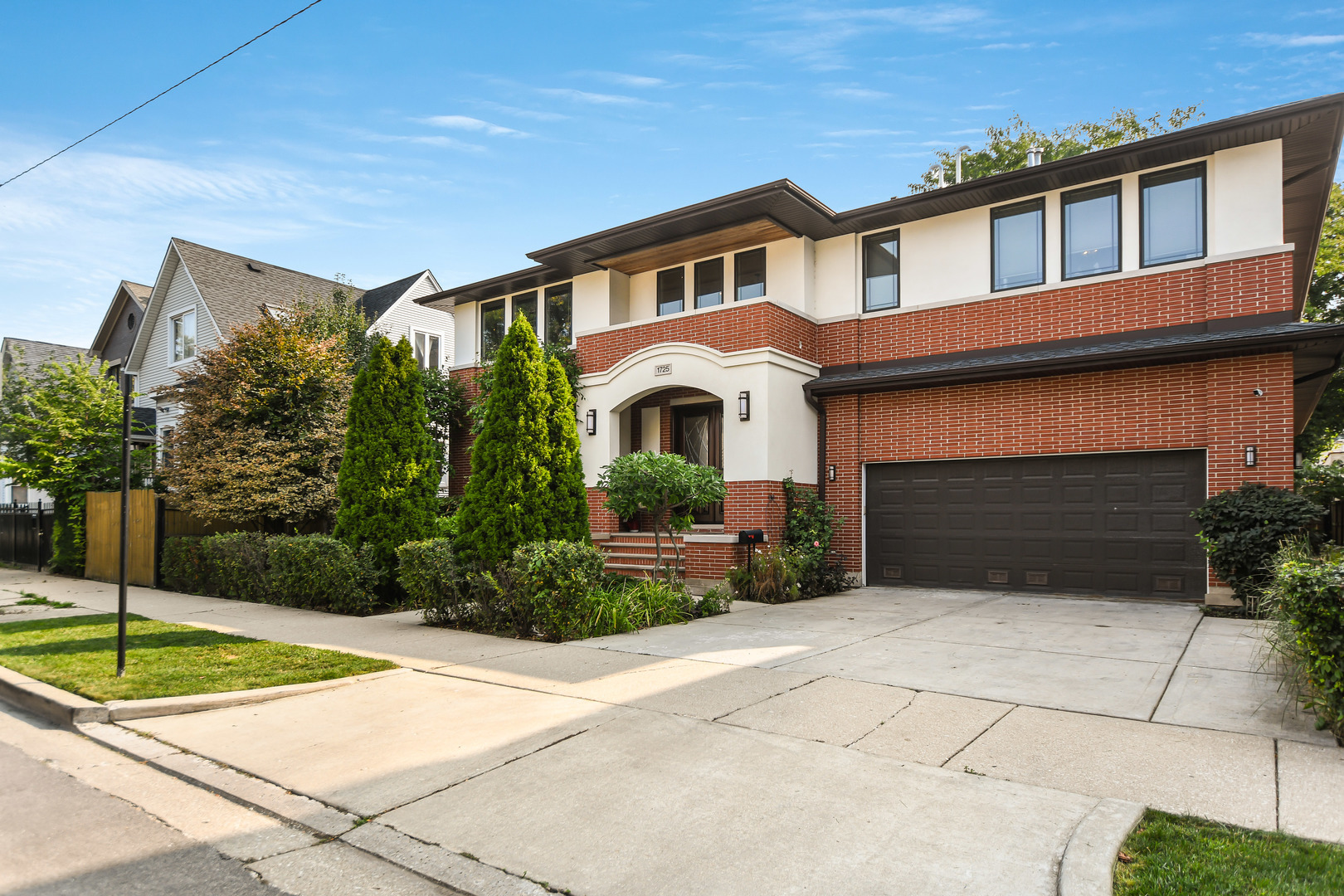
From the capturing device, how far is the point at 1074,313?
12.3m

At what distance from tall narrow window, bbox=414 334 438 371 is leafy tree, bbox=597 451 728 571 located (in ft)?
52.9

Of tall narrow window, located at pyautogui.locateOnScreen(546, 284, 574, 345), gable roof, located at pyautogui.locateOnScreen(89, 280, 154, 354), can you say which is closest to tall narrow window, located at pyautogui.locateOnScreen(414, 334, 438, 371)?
tall narrow window, located at pyautogui.locateOnScreen(546, 284, 574, 345)

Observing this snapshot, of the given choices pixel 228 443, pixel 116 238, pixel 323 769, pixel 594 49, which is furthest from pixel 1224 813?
pixel 116 238

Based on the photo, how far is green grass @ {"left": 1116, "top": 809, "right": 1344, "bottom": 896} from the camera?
9.80 ft

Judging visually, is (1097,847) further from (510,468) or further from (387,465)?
(387,465)

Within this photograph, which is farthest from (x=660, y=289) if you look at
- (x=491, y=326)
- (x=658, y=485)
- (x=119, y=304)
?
A: (x=119, y=304)

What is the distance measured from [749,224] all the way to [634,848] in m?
12.2

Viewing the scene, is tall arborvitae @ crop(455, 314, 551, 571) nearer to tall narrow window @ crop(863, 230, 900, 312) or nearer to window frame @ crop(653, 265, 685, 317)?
window frame @ crop(653, 265, 685, 317)

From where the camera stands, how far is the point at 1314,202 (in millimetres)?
12602

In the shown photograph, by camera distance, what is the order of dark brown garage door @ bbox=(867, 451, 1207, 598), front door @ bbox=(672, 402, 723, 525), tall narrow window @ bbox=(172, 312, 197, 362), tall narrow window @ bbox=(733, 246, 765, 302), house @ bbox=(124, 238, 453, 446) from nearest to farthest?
dark brown garage door @ bbox=(867, 451, 1207, 598), tall narrow window @ bbox=(733, 246, 765, 302), front door @ bbox=(672, 402, 723, 525), house @ bbox=(124, 238, 453, 446), tall narrow window @ bbox=(172, 312, 197, 362)

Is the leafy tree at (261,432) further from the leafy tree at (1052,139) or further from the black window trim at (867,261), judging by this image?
the leafy tree at (1052,139)

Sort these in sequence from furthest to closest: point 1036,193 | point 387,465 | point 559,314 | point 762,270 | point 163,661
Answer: point 559,314 < point 762,270 < point 1036,193 < point 387,465 < point 163,661

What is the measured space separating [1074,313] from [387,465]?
11.2 m

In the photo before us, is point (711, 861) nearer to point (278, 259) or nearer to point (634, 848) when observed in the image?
point (634, 848)
